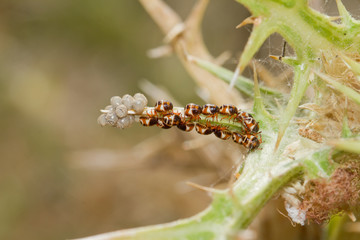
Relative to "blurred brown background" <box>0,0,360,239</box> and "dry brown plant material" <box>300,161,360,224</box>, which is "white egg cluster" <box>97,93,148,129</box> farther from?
"blurred brown background" <box>0,0,360,239</box>

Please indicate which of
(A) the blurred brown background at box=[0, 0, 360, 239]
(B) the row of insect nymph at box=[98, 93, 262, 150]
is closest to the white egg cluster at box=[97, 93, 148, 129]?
(B) the row of insect nymph at box=[98, 93, 262, 150]

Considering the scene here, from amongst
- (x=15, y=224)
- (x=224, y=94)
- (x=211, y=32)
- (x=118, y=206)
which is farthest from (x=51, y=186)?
(x=224, y=94)

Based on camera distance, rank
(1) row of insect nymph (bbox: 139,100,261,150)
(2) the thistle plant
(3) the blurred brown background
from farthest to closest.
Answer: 1. (3) the blurred brown background
2. (1) row of insect nymph (bbox: 139,100,261,150)
3. (2) the thistle plant

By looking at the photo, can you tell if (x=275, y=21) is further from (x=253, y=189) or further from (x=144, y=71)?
(x=144, y=71)

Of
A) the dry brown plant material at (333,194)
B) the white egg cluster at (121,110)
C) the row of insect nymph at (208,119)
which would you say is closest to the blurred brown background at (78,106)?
the row of insect nymph at (208,119)

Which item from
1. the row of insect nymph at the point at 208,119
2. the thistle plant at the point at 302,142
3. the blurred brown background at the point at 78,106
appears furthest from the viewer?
the blurred brown background at the point at 78,106

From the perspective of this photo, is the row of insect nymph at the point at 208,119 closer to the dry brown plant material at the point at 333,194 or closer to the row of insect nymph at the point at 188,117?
the row of insect nymph at the point at 188,117

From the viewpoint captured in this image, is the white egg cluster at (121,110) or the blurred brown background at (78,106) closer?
the white egg cluster at (121,110)

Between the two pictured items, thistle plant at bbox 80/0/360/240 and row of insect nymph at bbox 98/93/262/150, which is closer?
thistle plant at bbox 80/0/360/240
